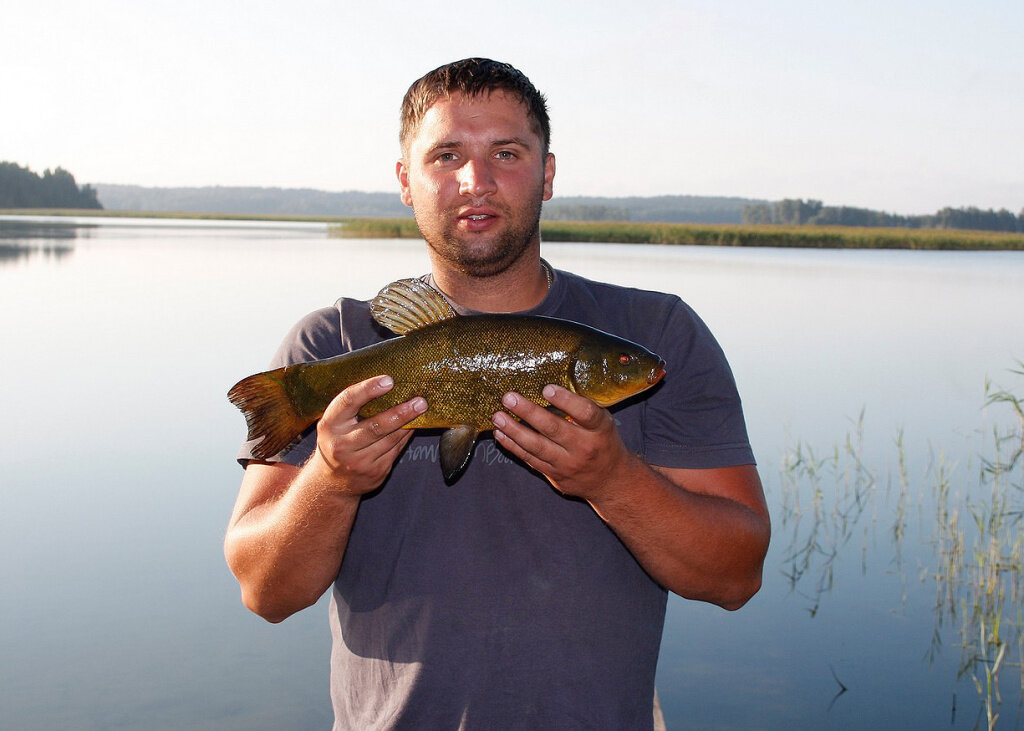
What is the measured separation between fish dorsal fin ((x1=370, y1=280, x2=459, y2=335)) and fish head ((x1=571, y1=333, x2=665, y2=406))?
0.45m

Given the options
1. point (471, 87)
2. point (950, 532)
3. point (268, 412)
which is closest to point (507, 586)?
point (268, 412)

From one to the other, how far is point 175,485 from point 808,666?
6563 millimetres

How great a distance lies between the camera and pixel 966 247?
1813 inches

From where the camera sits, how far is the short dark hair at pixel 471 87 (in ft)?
9.81

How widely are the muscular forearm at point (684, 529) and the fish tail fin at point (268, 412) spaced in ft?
3.11

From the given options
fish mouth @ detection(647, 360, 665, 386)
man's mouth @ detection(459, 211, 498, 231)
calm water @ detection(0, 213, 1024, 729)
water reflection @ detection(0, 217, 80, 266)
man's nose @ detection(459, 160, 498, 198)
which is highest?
man's nose @ detection(459, 160, 498, 198)

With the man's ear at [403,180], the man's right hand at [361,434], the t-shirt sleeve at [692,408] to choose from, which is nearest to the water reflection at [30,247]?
the man's ear at [403,180]

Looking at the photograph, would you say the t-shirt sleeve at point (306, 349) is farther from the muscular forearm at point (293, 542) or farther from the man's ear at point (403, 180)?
the man's ear at point (403, 180)

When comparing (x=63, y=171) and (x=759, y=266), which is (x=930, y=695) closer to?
(x=759, y=266)

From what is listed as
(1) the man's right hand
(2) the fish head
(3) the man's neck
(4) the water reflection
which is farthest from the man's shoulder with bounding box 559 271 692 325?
(4) the water reflection

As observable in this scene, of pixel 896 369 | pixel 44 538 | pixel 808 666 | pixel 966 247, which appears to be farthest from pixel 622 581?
pixel 966 247

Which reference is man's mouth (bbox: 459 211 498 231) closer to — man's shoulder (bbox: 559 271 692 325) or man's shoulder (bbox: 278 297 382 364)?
man's shoulder (bbox: 559 271 692 325)

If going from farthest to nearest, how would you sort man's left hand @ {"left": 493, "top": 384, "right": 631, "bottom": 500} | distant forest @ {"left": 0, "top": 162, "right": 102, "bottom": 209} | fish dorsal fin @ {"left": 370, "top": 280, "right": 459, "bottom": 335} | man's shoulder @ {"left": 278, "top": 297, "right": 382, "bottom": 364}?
distant forest @ {"left": 0, "top": 162, "right": 102, "bottom": 209} < man's shoulder @ {"left": 278, "top": 297, "right": 382, "bottom": 364} < fish dorsal fin @ {"left": 370, "top": 280, "right": 459, "bottom": 335} < man's left hand @ {"left": 493, "top": 384, "right": 631, "bottom": 500}

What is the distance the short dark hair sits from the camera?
2.99 metres
